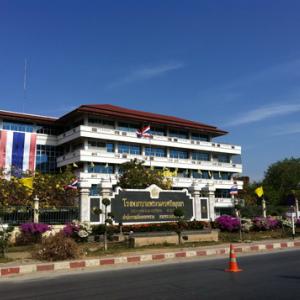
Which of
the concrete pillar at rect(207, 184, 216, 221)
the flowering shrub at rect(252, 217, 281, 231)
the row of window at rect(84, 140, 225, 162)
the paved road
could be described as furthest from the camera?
the row of window at rect(84, 140, 225, 162)

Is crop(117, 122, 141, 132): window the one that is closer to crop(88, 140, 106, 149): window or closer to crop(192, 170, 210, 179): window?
crop(88, 140, 106, 149): window

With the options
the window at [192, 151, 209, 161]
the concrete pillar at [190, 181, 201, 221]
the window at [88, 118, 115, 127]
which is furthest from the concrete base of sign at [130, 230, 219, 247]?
the window at [192, 151, 209, 161]

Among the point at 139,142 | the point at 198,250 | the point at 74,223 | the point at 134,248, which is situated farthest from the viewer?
the point at 139,142

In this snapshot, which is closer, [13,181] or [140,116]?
[13,181]

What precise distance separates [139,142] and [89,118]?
7287 mm

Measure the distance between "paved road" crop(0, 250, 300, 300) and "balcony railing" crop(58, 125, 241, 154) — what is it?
134 feet

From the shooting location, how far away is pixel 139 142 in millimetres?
56406

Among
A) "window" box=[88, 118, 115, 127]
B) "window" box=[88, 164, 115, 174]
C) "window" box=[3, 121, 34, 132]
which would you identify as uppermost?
"window" box=[88, 118, 115, 127]

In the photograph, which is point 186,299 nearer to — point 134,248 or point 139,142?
point 134,248

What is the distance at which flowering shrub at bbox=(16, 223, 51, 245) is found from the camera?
67.4ft

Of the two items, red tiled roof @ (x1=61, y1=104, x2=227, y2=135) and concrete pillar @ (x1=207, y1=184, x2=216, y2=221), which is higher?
red tiled roof @ (x1=61, y1=104, x2=227, y2=135)

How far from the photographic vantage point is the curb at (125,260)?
12.4 metres

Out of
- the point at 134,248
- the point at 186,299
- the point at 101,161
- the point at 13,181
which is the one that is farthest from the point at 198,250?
the point at 101,161

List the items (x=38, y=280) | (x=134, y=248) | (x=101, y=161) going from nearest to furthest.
→ (x=38, y=280), (x=134, y=248), (x=101, y=161)
